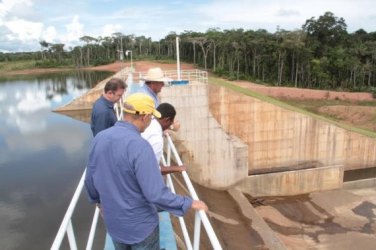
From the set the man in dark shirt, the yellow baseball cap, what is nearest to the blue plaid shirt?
the yellow baseball cap

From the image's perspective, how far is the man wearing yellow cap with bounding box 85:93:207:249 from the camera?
223cm

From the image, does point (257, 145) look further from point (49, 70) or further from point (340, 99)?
point (49, 70)

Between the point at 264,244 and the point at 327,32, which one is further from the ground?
the point at 327,32

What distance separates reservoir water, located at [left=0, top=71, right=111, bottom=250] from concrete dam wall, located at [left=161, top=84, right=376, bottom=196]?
225 inches

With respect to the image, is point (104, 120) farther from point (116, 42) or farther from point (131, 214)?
point (116, 42)

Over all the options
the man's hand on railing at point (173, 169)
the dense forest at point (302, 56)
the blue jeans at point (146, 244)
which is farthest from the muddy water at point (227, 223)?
the dense forest at point (302, 56)

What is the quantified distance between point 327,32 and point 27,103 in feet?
118

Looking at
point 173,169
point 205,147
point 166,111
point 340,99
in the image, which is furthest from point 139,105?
point 340,99

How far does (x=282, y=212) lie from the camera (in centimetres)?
1592

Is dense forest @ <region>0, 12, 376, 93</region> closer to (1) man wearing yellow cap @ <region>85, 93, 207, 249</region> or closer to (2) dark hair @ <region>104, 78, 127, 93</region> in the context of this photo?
(2) dark hair @ <region>104, 78, 127, 93</region>

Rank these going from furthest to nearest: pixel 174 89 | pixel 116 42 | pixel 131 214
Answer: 1. pixel 116 42
2. pixel 174 89
3. pixel 131 214

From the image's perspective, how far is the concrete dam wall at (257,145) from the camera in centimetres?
1625

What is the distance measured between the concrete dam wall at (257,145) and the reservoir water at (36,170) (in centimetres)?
572

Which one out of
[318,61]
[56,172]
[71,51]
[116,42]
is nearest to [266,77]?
[318,61]
